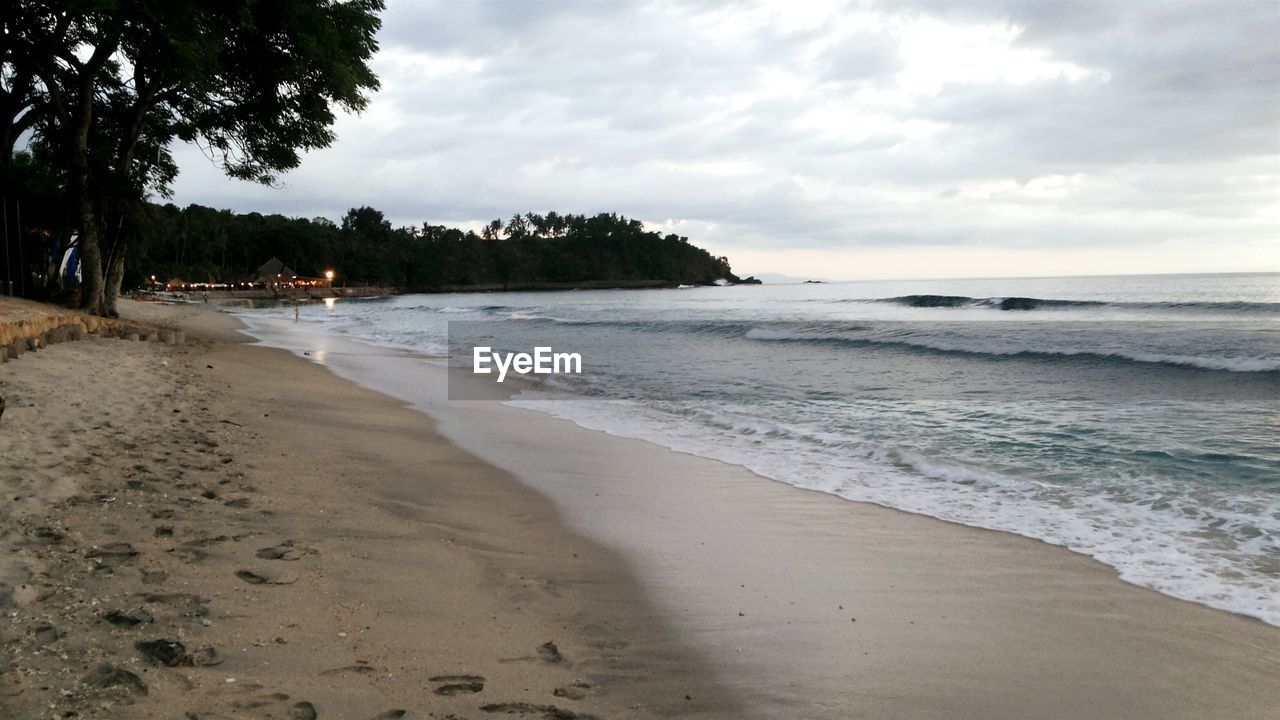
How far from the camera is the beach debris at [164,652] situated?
269cm

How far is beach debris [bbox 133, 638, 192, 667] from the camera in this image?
269 cm

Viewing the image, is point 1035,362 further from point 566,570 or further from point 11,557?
point 11,557

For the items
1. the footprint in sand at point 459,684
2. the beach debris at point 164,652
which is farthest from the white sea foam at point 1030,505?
the beach debris at point 164,652

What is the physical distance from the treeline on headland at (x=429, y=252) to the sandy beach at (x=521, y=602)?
80345 mm

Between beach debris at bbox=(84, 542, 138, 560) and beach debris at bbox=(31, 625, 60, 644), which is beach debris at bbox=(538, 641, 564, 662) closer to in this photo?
beach debris at bbox=(31, 625, 60, 644)

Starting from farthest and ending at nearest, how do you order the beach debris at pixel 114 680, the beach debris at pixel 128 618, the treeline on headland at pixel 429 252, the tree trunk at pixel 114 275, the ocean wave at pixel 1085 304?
the treeline on headland at pixel 429 252
the ocean wave at pixel 1085 304
the tree trunk at pixel 114 275
the beach debris at pixel 128 618
the beach debris at pixel 114 680

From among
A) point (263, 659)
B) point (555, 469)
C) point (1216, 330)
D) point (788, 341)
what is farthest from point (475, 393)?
point (1216, 330)

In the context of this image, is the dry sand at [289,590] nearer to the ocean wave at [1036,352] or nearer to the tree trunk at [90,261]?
the tree trunk at [90,261]

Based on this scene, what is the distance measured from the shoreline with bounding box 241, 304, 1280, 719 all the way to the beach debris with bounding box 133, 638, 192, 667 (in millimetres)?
2115

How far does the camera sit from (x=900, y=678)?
3176 millimetres

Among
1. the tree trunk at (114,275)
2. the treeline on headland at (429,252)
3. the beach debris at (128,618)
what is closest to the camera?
the beach debris at (128,618)

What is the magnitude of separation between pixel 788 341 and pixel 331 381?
16.7m

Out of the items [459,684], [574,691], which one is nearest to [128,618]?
[459,684]

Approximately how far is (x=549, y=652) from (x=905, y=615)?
1.90 meters
